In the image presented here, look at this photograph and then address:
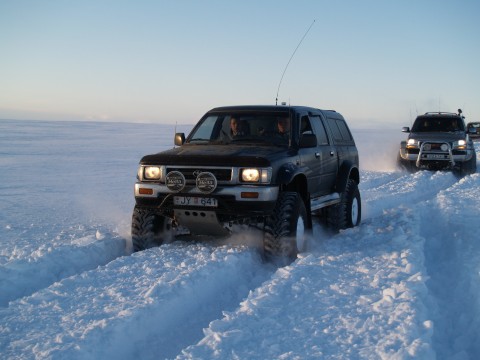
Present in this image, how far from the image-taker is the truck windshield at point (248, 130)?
6445 mm

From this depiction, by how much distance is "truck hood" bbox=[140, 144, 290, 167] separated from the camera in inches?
215

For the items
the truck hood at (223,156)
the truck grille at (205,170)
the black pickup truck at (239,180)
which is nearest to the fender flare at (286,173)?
the black pickup truck at (239,180)

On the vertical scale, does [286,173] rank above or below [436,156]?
above

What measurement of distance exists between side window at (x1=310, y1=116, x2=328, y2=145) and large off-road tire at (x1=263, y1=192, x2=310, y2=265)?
5.79 feet

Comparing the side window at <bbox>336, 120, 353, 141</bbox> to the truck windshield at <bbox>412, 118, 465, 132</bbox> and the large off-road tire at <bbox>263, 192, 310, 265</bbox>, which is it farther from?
the truck windshield at <bbox>412, 118, 465, 132</bbox>

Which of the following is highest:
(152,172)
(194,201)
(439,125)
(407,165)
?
(439,125)

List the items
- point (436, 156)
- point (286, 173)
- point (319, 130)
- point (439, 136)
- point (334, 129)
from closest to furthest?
point (286, 173) < point (319, 130) < point (334, 129) < point (436, 156) < point (439, 136)

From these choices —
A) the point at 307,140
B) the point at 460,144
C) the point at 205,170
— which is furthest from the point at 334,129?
the point at 460,144

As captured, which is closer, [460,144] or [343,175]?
[343,175]

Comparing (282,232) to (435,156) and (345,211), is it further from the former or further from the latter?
(435,156)

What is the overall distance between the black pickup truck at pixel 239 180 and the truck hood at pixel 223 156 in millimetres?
11

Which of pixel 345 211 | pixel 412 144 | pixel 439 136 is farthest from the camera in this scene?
pixel 412 144

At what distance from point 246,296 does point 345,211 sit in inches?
129

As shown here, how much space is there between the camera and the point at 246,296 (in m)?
4.73
